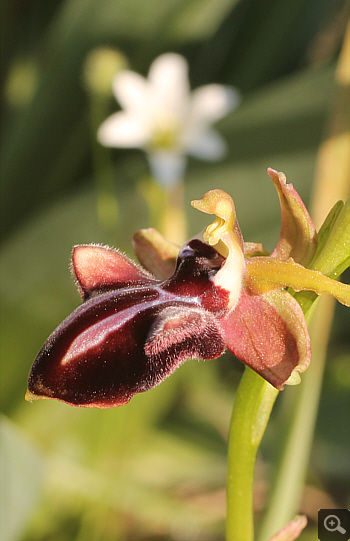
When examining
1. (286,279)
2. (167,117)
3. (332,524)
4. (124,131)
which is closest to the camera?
(286,279)

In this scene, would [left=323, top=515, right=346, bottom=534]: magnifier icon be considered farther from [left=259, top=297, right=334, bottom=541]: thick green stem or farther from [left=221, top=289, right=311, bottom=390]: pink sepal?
[left=221, top=289, right=311, bottom=390]: pink sepal

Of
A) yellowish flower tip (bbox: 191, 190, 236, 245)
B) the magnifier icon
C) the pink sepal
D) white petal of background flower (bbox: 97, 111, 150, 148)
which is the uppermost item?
white petal of background flower (bbox: 97, 111, 150, 148)

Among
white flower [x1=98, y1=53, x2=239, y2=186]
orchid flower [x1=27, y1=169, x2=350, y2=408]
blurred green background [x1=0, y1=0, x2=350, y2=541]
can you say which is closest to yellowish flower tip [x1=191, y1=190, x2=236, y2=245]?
orchid flower [x1=27, y1=169, x2=350, y2=408]

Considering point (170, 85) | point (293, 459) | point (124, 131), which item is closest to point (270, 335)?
point (293, 459)

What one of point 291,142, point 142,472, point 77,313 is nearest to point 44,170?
point 291,142

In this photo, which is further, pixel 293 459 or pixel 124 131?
pixel 124 131

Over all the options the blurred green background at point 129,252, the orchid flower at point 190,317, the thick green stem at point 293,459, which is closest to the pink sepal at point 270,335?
the orchid flower at point 190,317

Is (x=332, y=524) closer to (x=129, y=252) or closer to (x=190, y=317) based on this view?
(x=190, y=317)
